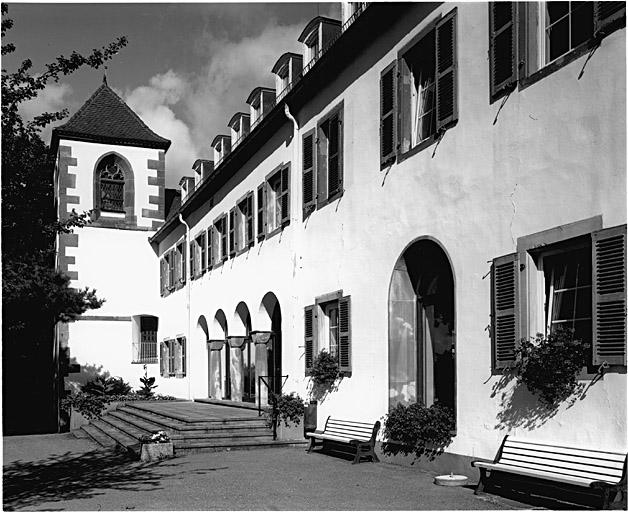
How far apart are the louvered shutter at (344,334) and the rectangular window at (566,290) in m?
4.29

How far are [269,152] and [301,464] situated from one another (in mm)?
8081

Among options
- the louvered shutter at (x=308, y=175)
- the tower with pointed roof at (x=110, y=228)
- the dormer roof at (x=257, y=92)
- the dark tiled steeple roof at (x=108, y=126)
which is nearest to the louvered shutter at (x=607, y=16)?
the louvered shutter at (x=308, y=175)

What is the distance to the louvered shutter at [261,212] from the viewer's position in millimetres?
18062

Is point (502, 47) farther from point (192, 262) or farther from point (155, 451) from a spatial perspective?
point (192, 262)

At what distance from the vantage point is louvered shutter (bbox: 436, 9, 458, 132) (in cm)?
1011

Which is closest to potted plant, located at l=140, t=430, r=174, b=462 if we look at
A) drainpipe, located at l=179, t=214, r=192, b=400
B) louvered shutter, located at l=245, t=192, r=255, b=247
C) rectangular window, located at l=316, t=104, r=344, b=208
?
rectangular window, located at l=316, t=104, r=344, b=208

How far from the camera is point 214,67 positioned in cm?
1362

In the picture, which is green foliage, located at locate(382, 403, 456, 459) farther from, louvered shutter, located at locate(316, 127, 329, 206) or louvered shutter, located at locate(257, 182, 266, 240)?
louvered shutter, located at locate(257, 182, 266, 240)

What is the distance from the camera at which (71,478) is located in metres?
11.0

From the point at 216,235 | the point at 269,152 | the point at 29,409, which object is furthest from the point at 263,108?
the point at 29,409

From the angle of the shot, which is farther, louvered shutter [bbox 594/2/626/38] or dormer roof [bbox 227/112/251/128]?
dormer roof [bbox 227/112/251/128]

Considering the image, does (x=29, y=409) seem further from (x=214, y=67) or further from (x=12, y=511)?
(x=12, y=511)

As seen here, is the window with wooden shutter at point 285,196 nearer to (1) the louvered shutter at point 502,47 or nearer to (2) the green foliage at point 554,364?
(1) the louvered shutter at point 502,47

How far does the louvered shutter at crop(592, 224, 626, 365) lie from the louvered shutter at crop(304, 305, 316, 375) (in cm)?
777
